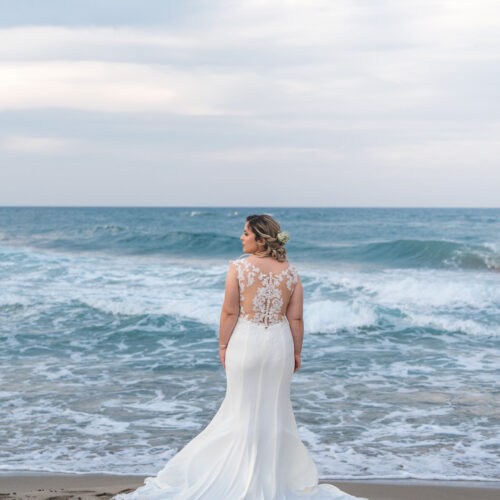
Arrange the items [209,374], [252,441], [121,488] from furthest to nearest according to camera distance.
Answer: [209,374] → [121,488] → [252,441]

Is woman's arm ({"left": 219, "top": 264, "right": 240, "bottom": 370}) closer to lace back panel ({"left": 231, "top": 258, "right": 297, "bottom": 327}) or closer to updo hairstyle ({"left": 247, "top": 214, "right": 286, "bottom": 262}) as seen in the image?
lace back panel ({"left": 231, "top": 258, "right": 297, "bottom": 327})

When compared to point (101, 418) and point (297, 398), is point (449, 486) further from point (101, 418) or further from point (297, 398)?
point (101, 418)

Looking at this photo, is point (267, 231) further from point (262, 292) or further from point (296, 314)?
point (296, 314)

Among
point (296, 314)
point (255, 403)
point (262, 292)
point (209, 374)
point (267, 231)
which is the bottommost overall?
point (209, 374)

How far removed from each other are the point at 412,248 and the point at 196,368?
2260 centimetres

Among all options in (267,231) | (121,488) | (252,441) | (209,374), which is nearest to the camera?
(267,231)

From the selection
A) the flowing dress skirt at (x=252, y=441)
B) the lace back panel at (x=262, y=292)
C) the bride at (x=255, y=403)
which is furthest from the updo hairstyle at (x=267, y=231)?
the flowing dress skirt at (x=252, y=441)

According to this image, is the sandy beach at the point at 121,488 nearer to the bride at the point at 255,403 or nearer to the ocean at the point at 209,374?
the ocean at the point at 209,374

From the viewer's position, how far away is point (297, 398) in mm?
7688

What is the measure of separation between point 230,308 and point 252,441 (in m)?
0.93

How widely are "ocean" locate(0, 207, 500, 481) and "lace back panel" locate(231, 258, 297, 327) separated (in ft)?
6.40

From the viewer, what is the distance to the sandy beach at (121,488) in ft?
15.5

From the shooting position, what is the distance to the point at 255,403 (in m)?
4.34

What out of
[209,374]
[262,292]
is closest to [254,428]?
[262,292]
